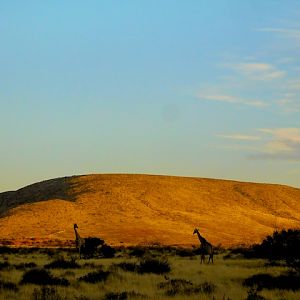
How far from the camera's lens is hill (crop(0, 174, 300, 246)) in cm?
7962

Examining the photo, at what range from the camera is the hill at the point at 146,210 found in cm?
7962

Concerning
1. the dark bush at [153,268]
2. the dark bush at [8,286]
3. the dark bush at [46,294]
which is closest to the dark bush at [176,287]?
the dark bush at [46,294]

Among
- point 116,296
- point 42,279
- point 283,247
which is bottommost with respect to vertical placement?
point 116,296

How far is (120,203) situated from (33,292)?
88950 millimetres

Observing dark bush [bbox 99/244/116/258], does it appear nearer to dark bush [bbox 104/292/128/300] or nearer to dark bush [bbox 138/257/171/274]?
dark bush [bbox 138/257/171/274]

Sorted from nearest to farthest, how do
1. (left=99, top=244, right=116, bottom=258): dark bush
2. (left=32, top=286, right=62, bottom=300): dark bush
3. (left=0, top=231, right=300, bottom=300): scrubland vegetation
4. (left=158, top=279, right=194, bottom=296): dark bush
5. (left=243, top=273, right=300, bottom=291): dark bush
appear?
1. (left=32, top=286, right=62, bottom=300): dark bush
2. (left=0, top=231, right=300, bottom=300): scrubland vegetation
3. (left=158, top=279, right=194, bottom=296): dark bush
4. (left=243, top=273, right=300, bottom=291): dark bush
5. (left=99, top=244, right=116, bottom=258): dark bush

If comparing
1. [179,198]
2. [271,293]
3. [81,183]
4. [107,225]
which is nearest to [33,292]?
[271,293]

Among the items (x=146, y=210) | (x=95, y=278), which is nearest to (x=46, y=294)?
(x=95, y=278)

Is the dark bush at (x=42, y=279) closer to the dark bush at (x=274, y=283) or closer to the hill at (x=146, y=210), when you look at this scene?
the dark bush at (x=274, y=283)

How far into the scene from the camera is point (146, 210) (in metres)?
101

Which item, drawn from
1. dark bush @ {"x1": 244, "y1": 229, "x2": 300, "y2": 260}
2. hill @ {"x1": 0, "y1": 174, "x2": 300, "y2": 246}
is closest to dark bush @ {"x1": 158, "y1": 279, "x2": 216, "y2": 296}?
dark bush @ {"x1": 244, "y1": 229, "x2": 300, "y2": 260}

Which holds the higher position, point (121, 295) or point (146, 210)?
point (146, 210)

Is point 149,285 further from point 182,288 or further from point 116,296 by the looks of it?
point 116,296

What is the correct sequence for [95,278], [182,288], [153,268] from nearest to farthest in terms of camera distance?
[182,288]
[95,278]
[153,268]
